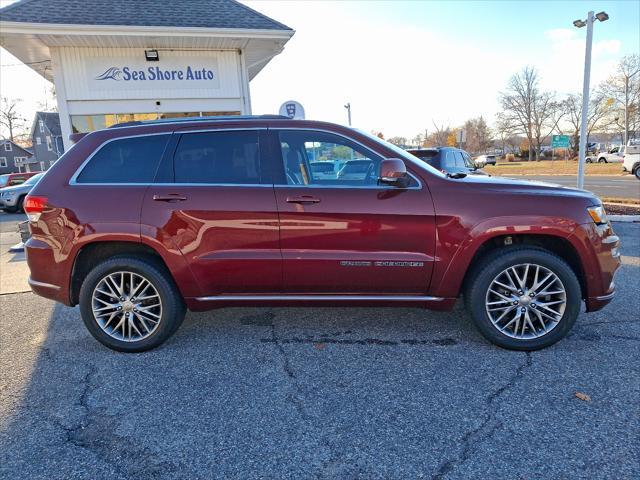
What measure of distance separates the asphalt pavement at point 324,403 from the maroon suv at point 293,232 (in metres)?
0.39

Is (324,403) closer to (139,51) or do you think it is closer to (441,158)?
(441,158)

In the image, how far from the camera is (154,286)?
11.3 ft

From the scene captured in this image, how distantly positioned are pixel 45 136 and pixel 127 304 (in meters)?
61.6

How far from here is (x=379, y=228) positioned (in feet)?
10.7

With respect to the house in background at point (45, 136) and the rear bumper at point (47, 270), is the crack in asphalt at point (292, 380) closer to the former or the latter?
the rear bumper at point (47, 270)

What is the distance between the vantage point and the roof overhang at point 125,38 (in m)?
8.59

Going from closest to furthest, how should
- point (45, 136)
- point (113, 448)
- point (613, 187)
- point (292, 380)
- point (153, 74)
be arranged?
1. point (113, 448)
2. point (292, 380)
3. point (153, 74)
4. point (613, 187)
5. point (45, 136)

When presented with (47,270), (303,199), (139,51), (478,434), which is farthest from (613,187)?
(47,270)

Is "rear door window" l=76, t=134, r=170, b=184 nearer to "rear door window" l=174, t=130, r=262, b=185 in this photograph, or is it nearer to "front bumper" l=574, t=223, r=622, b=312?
"rear door window" l=174, t=130, r=262, b=185

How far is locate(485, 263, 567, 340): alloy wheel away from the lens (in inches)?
131

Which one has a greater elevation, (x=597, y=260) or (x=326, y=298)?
(x=597, y=260)

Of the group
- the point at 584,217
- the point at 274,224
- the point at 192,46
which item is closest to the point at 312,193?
the point at 274,224

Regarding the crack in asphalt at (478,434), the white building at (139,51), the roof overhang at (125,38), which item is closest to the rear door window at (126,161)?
the crack in asphalt at (478,434)

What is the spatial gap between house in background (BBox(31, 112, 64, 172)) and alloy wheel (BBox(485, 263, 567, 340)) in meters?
57.5
